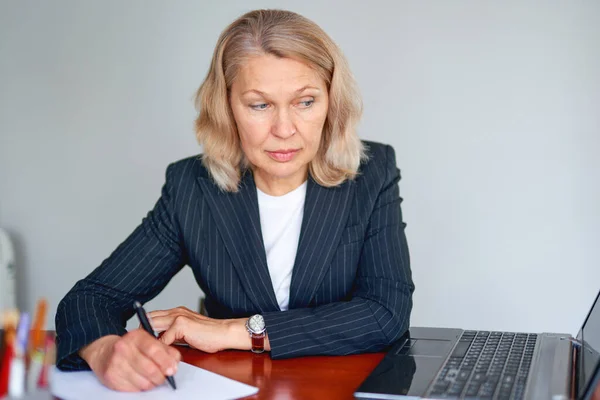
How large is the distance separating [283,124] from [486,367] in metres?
0.89

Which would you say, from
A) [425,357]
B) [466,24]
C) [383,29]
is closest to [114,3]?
[383,29]

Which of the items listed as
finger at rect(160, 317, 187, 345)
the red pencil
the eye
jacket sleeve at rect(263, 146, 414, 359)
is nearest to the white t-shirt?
jacket sleeve at rect(263, 146, 414, 359)

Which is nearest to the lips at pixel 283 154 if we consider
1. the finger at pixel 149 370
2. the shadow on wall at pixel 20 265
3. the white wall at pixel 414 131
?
the finger at pixel 149 370

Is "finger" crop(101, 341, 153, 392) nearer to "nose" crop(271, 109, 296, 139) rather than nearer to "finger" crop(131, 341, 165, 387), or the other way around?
"finger" crop(131, 341, 165, 387)

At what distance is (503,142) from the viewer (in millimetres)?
3551

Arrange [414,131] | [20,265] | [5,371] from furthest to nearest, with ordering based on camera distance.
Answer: [20,265], [414,131], [5,371]

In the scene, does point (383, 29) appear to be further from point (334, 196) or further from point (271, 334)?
point (271, 334)

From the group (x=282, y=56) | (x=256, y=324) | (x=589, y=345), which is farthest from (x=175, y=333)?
(x=589, y=345)

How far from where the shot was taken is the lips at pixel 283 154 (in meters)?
2.19

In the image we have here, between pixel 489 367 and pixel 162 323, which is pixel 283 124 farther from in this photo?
pixel 489 367

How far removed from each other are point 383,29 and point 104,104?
148 centimetres

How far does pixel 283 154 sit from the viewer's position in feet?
7.18

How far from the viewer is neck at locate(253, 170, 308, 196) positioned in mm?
2404

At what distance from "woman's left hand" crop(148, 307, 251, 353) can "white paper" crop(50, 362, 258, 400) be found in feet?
0.49
